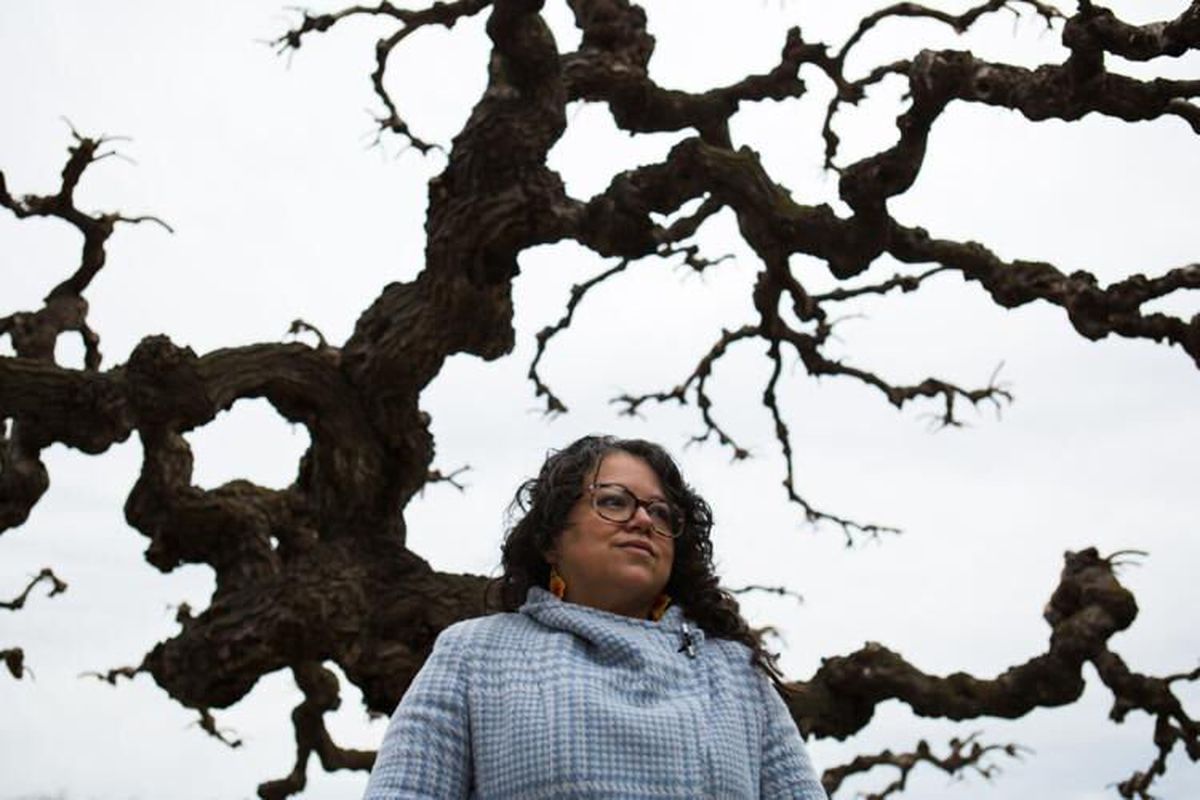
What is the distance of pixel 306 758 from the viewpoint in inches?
285

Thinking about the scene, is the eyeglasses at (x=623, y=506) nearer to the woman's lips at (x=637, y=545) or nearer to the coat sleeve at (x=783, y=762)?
the woman's lips at (x=637, y=545)

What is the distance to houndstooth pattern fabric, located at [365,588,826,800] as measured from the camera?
213 centimetres

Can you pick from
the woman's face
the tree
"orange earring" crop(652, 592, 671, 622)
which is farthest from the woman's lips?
the tree

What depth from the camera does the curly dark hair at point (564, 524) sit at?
253cm

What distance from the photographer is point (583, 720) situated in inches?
84.6

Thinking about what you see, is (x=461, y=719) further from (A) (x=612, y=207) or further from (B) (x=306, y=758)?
(B) (x=306, y=758)

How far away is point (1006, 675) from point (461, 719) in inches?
155

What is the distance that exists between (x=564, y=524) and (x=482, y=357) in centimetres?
396

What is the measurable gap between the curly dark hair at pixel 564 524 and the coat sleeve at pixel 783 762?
0.08 meters

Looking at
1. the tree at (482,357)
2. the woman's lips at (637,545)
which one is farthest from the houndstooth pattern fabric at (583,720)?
the tree at (482,357)

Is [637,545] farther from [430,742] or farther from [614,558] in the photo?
[430,742]

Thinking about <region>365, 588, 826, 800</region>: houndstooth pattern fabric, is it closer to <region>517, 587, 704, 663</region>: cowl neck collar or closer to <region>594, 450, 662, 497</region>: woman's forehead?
<region>517, 587, 704, 663</region>: cowl neck collar

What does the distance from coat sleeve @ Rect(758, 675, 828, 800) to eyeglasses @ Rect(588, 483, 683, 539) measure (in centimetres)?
32

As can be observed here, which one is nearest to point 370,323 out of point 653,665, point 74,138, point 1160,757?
point 74,138
